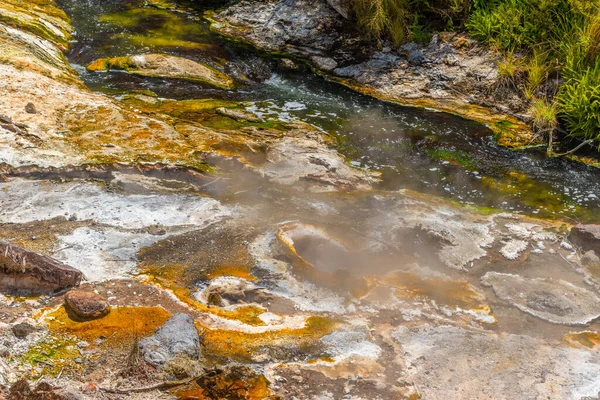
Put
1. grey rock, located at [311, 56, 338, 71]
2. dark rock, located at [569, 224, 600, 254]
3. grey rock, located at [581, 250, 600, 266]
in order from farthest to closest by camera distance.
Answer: grey rock, located at [311, 56, 338, 71] < dark rock, located at [569, 224, 600, 254] < grey rock, located at [581, 250, 600, 266]

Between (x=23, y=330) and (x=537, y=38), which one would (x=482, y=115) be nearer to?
(x=537, y=38)

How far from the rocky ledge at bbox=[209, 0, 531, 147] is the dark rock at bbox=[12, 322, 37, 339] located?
6.75 meters

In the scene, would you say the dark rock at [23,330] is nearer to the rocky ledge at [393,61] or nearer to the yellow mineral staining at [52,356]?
the yellow mineral staining at [52,356]

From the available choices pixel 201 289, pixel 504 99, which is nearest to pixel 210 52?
pixel 504 99

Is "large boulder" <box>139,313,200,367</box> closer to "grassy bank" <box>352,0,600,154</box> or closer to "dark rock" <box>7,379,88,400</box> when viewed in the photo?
"dark rock" <box>7,379,88,400</box>

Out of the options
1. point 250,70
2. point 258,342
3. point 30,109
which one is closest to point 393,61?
point 250,70

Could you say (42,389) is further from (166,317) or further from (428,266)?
(428,266)

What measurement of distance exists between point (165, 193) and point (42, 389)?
3.13m

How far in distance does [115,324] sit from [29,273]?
84 cm

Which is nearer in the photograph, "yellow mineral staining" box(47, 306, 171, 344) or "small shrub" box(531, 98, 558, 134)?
"yellow mineral staining" box(47, 306, 171, 344)

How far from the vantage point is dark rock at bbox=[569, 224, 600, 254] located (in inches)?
227

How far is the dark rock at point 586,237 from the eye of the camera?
576 cm

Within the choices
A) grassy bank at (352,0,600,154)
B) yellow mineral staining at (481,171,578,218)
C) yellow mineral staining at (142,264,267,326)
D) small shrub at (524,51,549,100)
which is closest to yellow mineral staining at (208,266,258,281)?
yellow mineral staining at (142,264,267,326)

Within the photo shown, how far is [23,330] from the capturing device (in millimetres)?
3918
